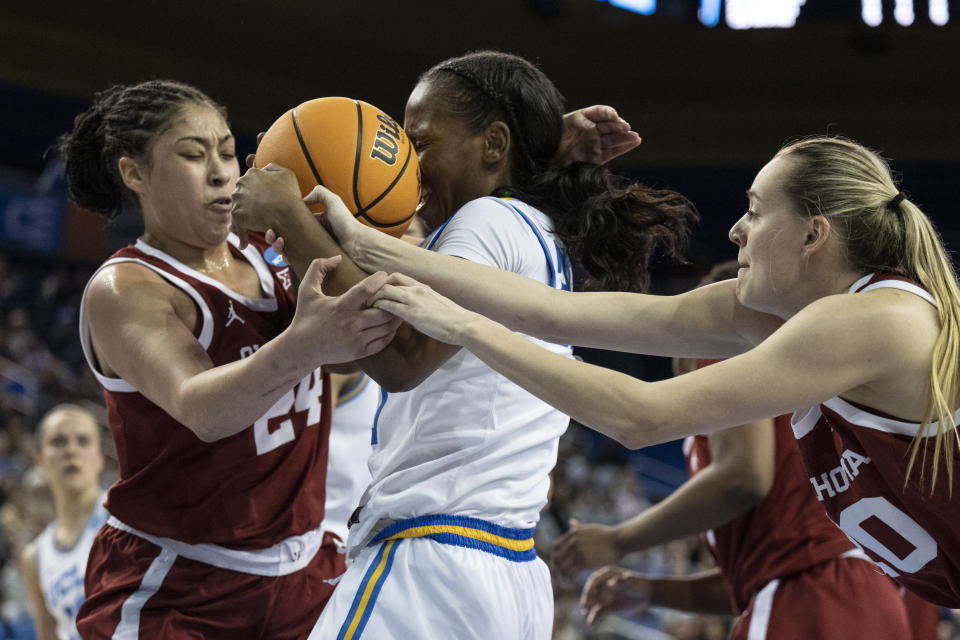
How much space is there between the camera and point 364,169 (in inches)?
89.6

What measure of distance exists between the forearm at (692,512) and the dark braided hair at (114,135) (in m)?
1.85

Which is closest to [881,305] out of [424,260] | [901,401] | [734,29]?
[901,401]

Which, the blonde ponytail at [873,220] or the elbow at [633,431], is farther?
the blonde ponytail at [873,220]

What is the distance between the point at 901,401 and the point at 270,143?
4.70 ft

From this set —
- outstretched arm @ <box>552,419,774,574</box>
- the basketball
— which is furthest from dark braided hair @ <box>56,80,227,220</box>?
outstretched arm @ <box>552,419,774,574</box>

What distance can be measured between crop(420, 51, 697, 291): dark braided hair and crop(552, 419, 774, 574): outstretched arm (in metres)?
0.92

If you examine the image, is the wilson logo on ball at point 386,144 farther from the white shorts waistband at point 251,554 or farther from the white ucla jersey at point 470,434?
the white shorts waistband at point 251,554

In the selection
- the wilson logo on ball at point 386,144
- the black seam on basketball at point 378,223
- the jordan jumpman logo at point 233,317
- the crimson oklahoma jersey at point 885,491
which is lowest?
the crimson oklahoma jersey at point 885,491

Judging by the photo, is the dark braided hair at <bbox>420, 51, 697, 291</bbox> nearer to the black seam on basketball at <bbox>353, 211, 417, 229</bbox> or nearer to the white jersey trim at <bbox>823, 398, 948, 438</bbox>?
the black seam on basketball at <bbox>353, 211, 417, 229</bbox>

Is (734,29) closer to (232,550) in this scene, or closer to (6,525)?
(6,525)

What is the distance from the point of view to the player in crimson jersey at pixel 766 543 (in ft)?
10.3

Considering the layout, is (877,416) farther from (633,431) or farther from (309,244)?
(309,244)

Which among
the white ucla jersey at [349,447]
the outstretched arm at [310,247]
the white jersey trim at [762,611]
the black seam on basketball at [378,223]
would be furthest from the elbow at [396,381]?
the white jersey trim at [762,611]

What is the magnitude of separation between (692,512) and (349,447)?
1138 millimetres
